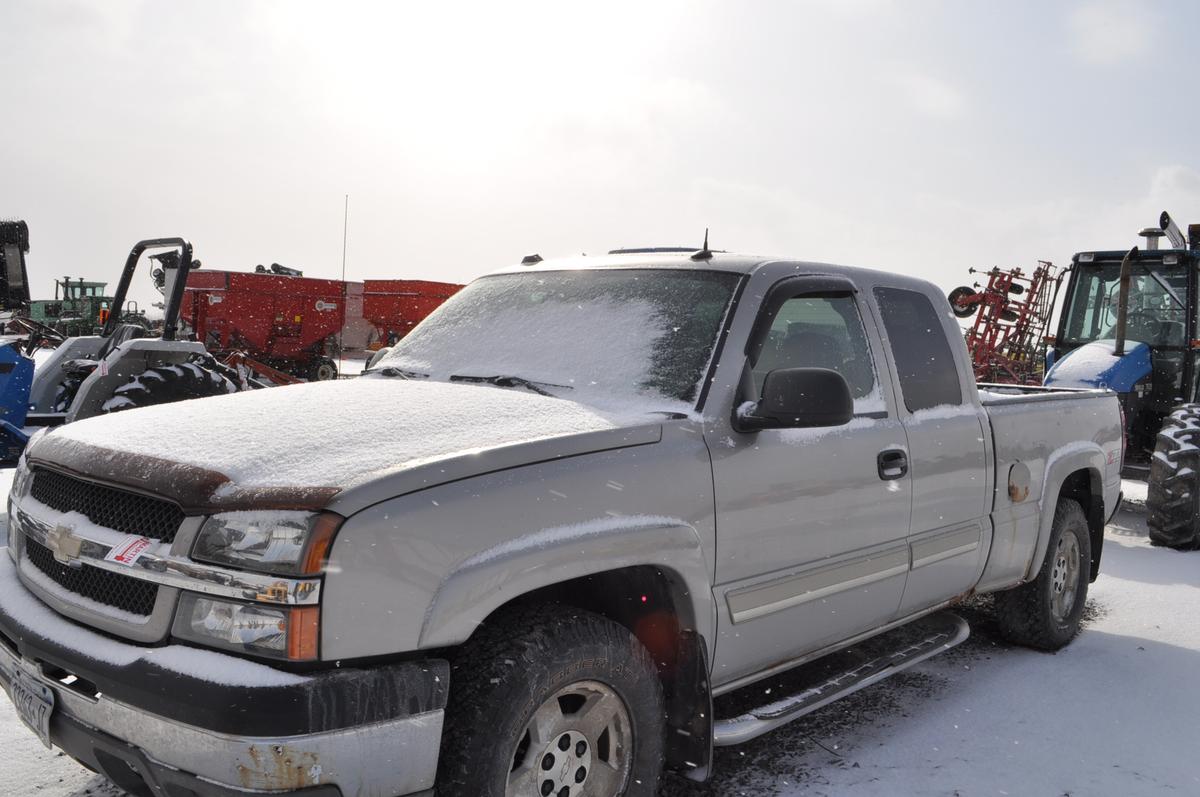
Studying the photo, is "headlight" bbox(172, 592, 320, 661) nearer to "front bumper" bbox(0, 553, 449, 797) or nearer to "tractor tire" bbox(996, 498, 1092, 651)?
"front bumper" bbox(0, 553, 449, 797)

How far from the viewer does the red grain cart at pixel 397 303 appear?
80.4 feet

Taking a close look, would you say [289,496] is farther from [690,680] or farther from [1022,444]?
[1022,444]

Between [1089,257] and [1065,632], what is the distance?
19.1 feet

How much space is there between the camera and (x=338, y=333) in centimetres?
2234

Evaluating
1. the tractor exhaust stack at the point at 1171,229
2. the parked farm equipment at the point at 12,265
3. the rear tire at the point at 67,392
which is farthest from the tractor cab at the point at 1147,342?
the parked farm equipment at the point at 12,265

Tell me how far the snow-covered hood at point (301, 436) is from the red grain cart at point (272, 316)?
1703 cm

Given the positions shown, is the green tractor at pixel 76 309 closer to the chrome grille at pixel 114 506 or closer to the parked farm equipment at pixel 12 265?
the parked farm equipment at pixel 12 265

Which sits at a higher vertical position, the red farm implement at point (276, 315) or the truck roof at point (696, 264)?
the truck roof at point (696, 264)

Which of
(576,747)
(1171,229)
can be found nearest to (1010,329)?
(1171,229)

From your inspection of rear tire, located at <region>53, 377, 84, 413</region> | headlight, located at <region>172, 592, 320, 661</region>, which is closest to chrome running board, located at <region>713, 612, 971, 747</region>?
headlight, located at <region>172, 592, 320, 661</region>

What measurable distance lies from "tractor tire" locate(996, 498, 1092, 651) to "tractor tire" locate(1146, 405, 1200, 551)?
281cm

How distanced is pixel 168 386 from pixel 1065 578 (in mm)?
6081

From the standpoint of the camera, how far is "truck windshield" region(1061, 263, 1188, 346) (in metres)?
9.06

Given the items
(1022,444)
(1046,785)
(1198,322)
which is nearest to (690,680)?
(1046,785)
